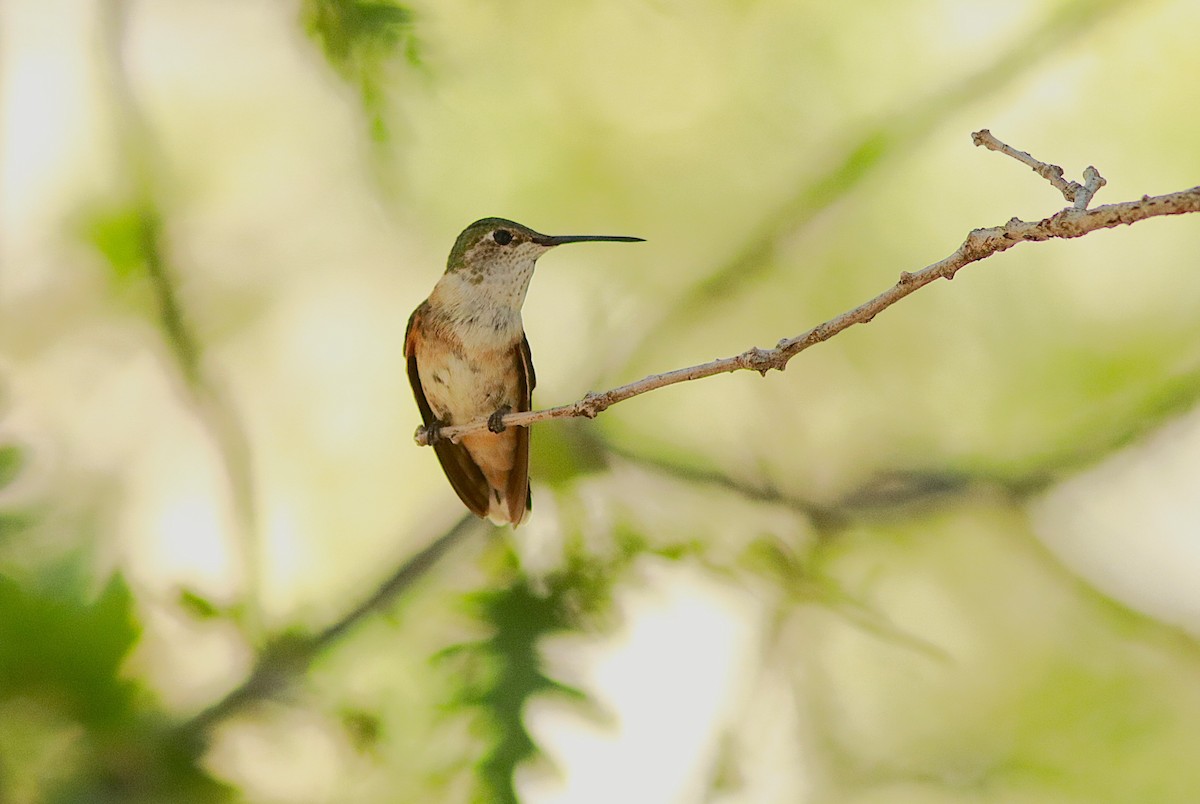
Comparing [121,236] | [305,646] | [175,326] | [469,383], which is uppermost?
[121,236]

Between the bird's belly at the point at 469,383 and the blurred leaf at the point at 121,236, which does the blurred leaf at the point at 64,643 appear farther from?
the bird's belly at the point at 469,383

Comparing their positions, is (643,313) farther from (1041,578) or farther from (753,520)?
(1041,578)

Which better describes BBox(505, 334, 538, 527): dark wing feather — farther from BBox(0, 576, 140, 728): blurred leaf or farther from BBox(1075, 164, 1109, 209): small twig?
BBox(0, 576, 140, 728): blurred leaf

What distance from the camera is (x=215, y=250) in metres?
2.39

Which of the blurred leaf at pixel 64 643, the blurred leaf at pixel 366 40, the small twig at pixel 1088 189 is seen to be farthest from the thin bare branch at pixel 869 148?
the small twig at pixel 1088 189

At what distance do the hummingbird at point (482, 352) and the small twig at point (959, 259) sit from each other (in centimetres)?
55

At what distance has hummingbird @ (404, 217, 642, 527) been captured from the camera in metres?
1.47

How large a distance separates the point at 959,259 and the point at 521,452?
951mm

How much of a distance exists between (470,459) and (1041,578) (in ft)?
5.16

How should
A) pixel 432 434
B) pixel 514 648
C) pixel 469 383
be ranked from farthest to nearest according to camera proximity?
pixel 514 648 < pixel 469 383 < pixel 432 434

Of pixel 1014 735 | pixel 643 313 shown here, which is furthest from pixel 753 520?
pixel 1014 735

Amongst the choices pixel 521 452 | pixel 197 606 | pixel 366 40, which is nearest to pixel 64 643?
pixel 197 606

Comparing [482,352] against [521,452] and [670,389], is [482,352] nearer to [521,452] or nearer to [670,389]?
[521,452]

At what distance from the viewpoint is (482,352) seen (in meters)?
1.50
